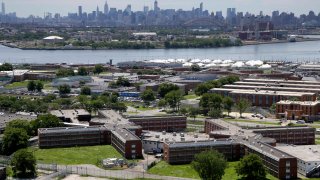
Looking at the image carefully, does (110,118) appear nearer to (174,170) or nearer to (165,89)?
(174,170)

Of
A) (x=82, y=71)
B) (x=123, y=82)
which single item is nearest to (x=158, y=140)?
(x=123, y=82)

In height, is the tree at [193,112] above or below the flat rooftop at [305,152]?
below

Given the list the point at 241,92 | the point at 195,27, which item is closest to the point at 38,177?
the point at 241,92

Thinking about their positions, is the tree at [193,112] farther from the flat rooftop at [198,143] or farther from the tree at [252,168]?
the tree at [252,168]

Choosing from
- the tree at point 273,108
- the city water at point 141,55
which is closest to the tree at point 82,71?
the city water at point 141,55

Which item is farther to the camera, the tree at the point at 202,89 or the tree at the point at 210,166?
the tree at the point at 202,89

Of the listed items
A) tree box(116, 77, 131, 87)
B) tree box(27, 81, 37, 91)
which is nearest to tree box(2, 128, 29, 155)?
tree box(27, 81, 37, 91)
